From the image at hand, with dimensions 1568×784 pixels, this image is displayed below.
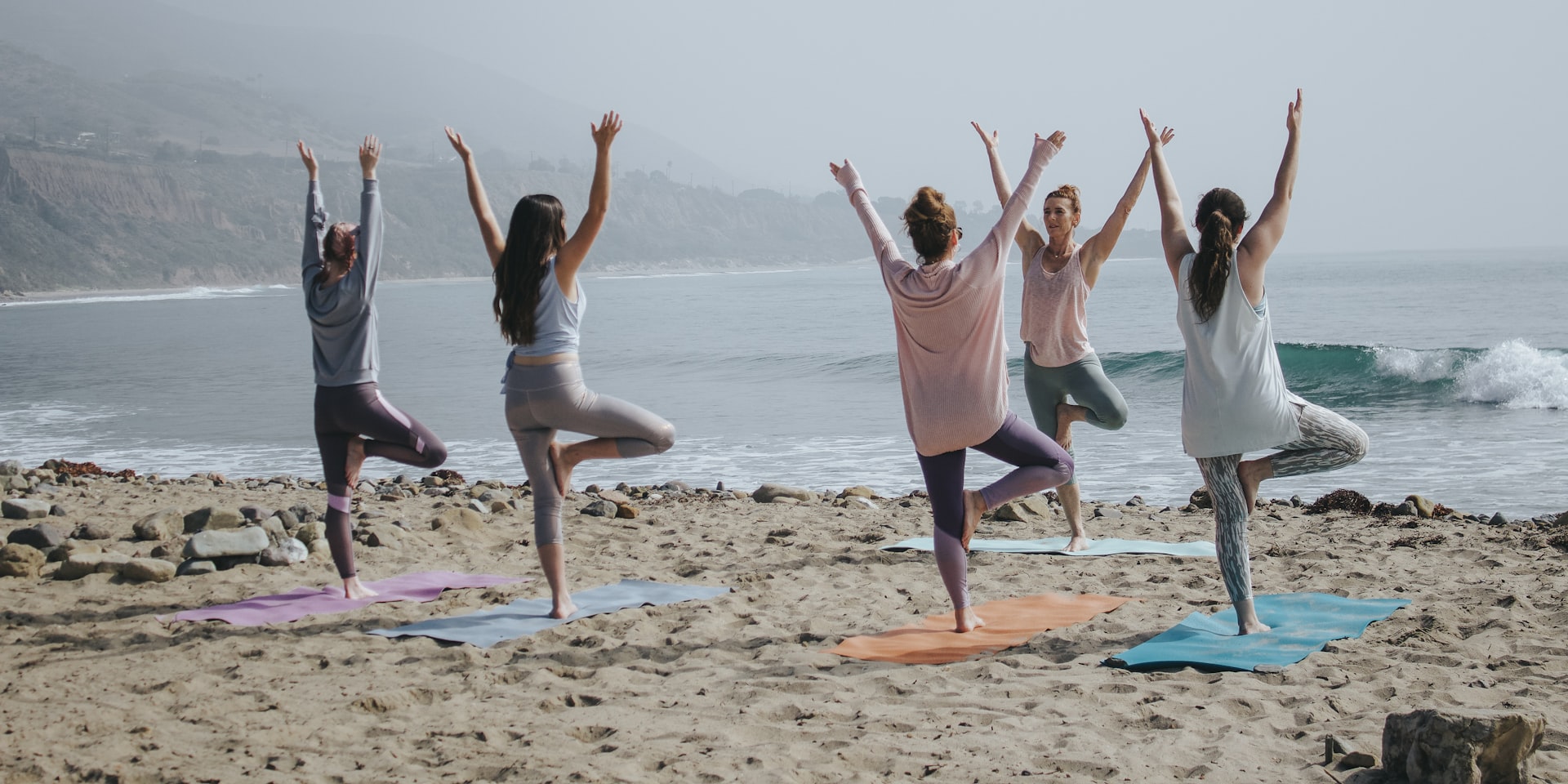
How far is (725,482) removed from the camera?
1200cm

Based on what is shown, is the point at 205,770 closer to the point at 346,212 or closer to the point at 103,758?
the point at 103,758

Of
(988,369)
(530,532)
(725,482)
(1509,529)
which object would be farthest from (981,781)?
(725,482)

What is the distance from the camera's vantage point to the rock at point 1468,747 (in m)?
3.04

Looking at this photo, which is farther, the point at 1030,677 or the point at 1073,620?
the point at 1073,620

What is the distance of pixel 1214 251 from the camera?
427 cm

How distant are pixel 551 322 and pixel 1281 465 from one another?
2963 millimetres

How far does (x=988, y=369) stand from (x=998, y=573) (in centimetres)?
219

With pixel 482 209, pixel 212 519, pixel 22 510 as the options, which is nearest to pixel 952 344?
pixel 482 209

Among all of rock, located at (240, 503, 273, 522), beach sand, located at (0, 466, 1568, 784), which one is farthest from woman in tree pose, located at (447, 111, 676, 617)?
rock, located at (240, 503, 273, 522)

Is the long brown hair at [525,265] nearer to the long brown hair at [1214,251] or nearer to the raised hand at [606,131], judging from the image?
the raised hand at [606,131]

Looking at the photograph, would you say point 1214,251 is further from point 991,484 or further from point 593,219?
point 593,219

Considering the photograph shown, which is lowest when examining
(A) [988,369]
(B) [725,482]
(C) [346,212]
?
(B) [725,482]

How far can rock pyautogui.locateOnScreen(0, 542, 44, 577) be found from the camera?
6227 millimetres

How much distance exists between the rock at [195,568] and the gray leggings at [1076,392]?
4.60 meters
